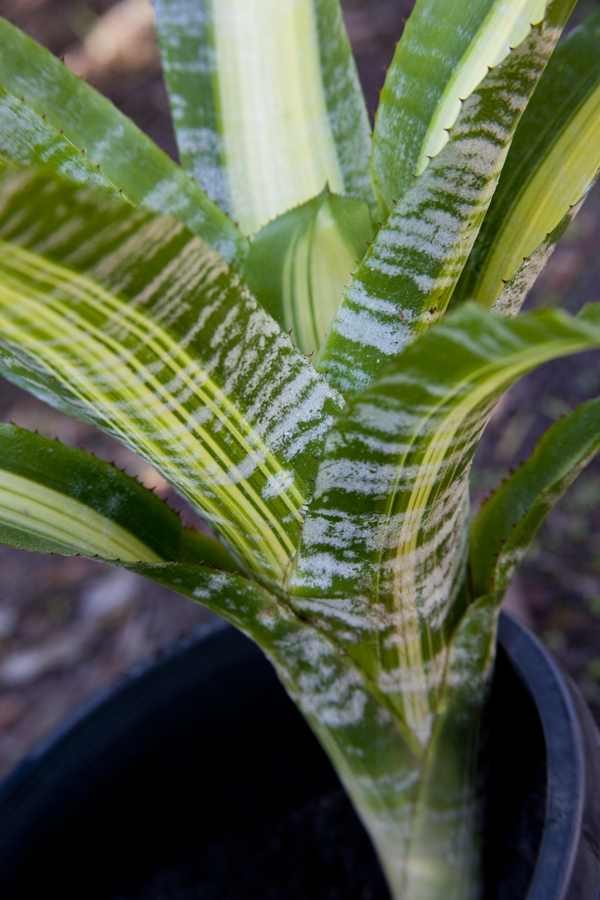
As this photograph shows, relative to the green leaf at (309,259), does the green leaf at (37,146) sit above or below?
above

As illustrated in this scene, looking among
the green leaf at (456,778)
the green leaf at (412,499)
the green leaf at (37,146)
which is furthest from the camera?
the green leaf at (456,778)

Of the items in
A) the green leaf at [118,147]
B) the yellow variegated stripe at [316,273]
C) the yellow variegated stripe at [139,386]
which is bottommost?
the yellow variegated stripe at [139,386]

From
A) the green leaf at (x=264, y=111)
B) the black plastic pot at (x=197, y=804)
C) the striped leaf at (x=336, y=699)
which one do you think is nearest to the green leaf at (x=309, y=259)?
the green leaf at (x=264, y=111)

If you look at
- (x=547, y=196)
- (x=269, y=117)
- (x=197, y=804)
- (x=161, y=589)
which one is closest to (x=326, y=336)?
(x=547, y=196)

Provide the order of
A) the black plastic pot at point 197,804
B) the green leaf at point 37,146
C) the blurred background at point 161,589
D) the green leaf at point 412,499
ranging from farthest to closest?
the blurred background at point 161,589 < the black plastic pot at point 197,804 < the green leaf at point 37,146 < the green leaf at point 412,499

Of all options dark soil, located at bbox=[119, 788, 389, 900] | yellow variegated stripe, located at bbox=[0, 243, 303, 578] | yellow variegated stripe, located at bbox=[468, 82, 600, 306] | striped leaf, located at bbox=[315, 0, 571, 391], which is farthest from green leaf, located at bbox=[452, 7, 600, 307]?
dark soil, located at bbox=[119, 788, 389, 900]

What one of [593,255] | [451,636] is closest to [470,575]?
[451,636]

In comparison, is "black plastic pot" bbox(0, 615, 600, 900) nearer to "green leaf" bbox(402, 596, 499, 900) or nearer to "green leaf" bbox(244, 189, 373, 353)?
"green leaf" bbox(402, 596, 499, 900)

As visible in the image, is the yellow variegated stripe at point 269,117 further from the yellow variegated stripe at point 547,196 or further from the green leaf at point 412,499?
the green leaf at point 412,499
